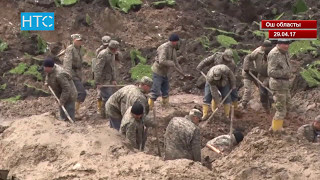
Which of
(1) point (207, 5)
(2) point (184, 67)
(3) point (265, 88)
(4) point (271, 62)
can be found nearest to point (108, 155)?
(4) point (271, 62)

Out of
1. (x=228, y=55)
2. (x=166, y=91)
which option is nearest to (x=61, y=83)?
(x=166, y=91)

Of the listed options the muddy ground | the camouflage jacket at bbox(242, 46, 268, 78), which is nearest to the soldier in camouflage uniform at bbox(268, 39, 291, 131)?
the muddy ground

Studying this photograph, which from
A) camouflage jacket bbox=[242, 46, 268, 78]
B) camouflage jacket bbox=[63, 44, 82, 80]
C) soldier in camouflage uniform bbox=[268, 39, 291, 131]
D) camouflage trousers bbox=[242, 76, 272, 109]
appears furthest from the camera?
camouflage trousers bbox=[242, 76, 272, 109]

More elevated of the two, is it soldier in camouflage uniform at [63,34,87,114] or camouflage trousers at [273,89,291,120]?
soldier in camouflage uniform at [63,34,87,114]

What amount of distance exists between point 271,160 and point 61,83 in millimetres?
4734

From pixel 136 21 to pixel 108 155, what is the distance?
10377 millimetres

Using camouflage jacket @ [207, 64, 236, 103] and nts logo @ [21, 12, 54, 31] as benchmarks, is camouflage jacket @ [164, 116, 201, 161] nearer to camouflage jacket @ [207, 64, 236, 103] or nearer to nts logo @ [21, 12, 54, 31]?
camouflage jacket @ [207, 64, 236, 103]

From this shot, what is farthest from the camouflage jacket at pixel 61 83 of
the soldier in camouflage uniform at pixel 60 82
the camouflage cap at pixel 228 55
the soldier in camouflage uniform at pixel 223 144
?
→ the camouflage cap at pixel 228 55

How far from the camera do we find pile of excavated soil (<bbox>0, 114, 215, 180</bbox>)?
728 cm

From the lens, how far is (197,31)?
1734 cm

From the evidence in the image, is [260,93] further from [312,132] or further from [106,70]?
[106,70]

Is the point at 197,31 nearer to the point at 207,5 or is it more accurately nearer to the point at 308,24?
the point at 207,5

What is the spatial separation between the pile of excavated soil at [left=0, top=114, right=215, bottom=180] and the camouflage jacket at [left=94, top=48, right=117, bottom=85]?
10.1 ft

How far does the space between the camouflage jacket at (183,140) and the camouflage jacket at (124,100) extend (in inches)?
43.1
